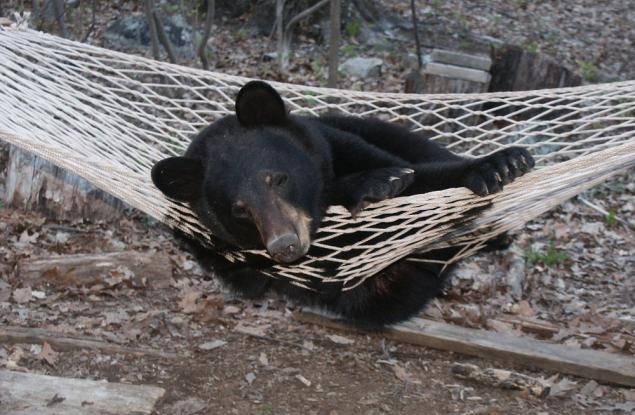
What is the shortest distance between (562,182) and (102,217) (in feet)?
12.6

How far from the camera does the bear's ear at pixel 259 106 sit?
3.25 meters

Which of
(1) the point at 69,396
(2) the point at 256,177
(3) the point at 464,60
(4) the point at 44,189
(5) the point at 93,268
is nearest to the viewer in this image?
(2) the point at 256,177

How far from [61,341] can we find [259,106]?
167 cm

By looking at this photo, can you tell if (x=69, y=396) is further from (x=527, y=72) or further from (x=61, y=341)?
(x=527, y=72)

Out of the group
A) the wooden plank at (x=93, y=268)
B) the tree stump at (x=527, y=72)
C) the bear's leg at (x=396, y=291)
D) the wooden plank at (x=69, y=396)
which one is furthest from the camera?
the tree stump at (x=527, y=72)

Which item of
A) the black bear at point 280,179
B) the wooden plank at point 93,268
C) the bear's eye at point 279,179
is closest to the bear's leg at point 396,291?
the black bear at point 280,179

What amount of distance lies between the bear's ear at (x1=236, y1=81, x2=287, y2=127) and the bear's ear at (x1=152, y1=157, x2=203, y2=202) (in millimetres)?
268

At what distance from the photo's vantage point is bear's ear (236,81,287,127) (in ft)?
10.7

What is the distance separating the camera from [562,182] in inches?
123

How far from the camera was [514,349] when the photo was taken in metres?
4.33

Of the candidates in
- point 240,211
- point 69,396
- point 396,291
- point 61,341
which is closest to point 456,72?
point 396,291

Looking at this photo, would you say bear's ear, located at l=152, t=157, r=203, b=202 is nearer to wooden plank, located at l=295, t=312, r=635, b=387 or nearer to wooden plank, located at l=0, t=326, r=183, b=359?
wooden plank, located at l=0, t=326, r=183, b=359

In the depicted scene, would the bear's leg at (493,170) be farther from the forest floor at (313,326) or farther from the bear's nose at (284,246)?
the forest floor at (313,326)

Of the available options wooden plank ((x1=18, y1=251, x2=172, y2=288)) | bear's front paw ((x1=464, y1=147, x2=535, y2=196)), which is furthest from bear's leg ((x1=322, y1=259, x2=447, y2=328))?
wooden plank ((x1=18, y1=251, x2=172, y2=288))
